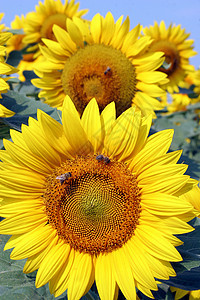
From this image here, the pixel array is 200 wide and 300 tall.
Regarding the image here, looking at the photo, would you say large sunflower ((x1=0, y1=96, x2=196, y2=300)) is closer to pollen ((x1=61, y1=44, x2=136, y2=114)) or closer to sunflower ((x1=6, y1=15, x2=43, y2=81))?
pollen ((x1=61, y1=44, x2=136, y2=114))

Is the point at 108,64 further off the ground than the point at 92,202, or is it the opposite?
the point at 108,64

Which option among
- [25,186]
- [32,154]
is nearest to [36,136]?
[32,154]

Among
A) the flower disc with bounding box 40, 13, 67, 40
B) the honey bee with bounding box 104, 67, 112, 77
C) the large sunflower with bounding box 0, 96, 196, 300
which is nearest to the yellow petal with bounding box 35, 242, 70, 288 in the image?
the large sunflower with bounding box 0, 96, 196, 300

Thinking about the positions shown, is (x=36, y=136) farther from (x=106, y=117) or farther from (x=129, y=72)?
(x=129, y=72)

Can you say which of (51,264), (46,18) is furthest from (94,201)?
(46,18)

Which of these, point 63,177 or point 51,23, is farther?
point 51,23

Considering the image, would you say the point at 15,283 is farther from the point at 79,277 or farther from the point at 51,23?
the point at 51,23

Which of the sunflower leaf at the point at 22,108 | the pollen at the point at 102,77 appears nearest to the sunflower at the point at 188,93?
the pollen at the point at 102,77
